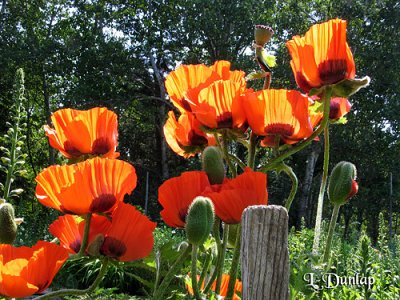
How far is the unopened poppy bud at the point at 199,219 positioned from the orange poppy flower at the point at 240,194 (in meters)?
0.03

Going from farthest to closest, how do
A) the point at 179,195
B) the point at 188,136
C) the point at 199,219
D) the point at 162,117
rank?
the point at 162,117 < the point at 188,136 < the point at 179,195 < the point at 199,219

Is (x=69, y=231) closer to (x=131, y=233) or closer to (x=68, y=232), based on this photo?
(x=68, y=232)

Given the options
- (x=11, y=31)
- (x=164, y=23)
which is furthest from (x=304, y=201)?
(x=11, y=31)

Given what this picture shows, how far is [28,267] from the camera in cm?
61

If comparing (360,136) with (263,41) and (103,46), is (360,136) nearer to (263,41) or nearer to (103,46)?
(103,46)

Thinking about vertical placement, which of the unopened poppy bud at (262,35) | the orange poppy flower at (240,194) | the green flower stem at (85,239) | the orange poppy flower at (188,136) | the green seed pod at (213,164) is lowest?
the green flower stem at (85,239)

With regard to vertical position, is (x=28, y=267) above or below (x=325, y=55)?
below

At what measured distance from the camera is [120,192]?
67cm

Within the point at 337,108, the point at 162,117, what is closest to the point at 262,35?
the point at 337,108

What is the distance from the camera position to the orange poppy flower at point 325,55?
0.69 meters

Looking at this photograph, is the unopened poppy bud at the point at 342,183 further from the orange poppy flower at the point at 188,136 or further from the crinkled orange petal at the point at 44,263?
the crinkled orange petal at the point at 44,263

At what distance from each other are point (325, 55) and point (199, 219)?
0.28 meters

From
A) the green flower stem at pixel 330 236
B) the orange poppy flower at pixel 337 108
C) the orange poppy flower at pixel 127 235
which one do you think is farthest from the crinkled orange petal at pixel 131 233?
the orange poppy flower at pixel 337 108

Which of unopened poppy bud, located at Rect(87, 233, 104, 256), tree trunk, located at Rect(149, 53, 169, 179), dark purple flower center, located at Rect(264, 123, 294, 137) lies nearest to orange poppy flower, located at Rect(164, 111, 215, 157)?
dark purple flower center, located at Rect(264, 123, 294, 137)
